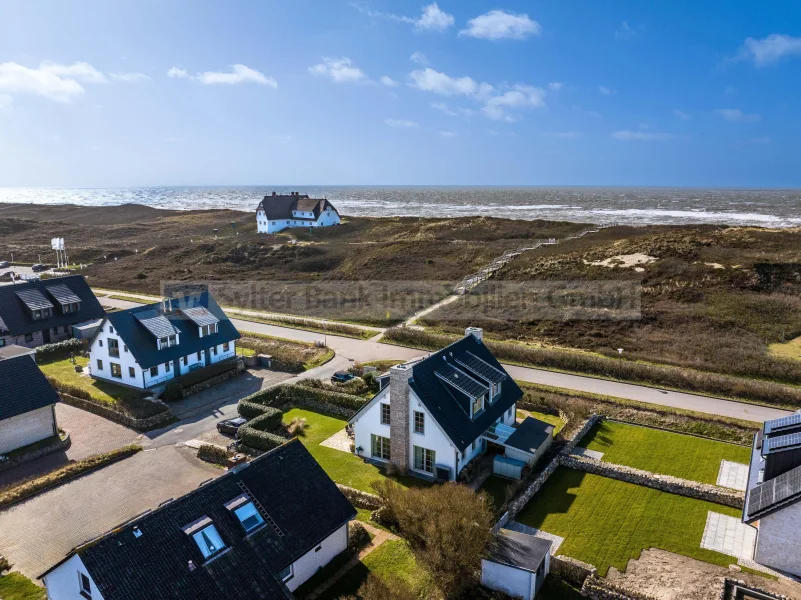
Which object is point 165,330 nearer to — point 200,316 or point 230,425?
point 200,316

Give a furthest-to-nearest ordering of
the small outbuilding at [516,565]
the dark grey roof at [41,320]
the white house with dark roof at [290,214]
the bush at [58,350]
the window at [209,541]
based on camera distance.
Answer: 1. the white house with dark roof at [290,214]
2. the dark grey roof at [41,320]
3. the bush at [58,350]
4. the small outbuilding at [516,565]
5. the window at [209,541]

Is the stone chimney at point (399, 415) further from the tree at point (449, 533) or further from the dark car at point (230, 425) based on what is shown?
the dark car at point (230, 425)

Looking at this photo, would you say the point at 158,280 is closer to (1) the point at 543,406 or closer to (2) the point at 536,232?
(1) the point at 543,406

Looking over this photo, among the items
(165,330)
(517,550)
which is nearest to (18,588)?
(517,550)

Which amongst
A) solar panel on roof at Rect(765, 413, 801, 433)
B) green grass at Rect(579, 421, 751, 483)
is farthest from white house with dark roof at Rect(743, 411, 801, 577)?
green grass at Rect(579, 421, 751, 483)

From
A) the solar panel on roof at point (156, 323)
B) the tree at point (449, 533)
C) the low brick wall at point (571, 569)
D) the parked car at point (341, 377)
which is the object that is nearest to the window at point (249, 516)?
the tree at point (449, 533)

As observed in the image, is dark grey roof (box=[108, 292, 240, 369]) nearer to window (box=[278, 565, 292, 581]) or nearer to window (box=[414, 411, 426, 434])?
window (box=[414, 411, 426, 434])
